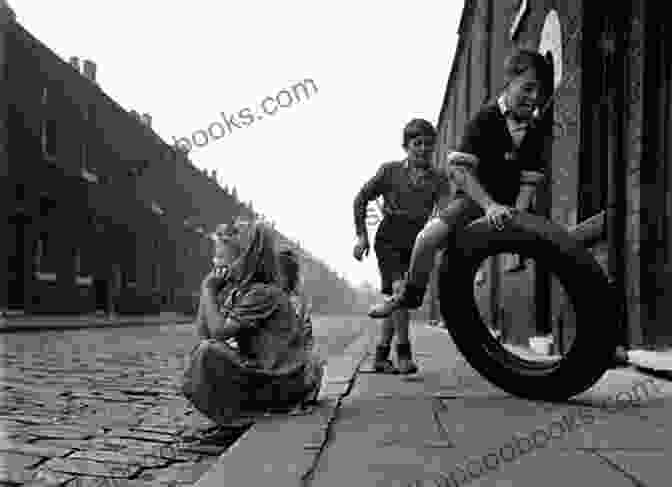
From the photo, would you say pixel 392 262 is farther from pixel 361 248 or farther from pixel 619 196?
pixel 619 196

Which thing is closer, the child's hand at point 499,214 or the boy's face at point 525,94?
the child's hand at point 499,214

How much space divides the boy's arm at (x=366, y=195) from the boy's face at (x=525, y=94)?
1.58 m

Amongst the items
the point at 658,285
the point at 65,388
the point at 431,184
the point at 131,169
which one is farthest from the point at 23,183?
the point at 658,285

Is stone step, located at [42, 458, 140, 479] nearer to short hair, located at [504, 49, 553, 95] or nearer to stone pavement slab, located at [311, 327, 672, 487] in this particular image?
stone pavement slab, located at [311, 327, 672, 487]

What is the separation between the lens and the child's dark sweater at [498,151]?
157 inches

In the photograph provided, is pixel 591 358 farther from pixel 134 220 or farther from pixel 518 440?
pixel 134 220

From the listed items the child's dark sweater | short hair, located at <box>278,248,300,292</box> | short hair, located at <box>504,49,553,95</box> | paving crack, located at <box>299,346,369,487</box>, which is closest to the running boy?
short hair, located at <box>278,248,300,292</box>

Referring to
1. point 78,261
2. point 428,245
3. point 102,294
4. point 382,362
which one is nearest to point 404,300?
point 428,245

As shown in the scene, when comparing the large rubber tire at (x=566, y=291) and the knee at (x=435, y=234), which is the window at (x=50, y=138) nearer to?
the knee at (x=435, y=234)

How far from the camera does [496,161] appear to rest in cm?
402

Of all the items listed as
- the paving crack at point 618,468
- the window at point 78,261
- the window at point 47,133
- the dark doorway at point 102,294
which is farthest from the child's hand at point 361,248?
the dark doorway at point 102,294

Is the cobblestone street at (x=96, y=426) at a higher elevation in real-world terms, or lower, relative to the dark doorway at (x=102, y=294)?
higher

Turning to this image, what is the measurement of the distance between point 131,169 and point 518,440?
28.3 metres

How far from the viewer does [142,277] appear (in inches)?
1182
